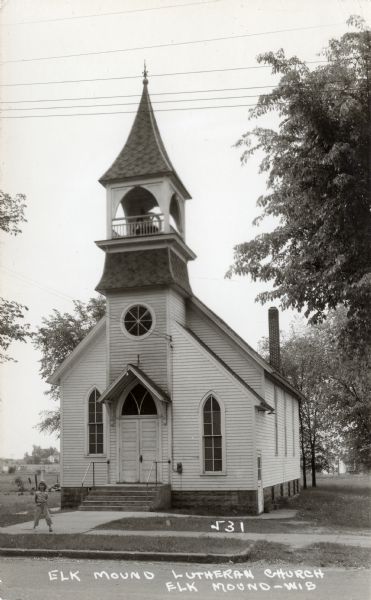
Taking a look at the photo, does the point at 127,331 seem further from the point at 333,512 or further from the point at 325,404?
the point at 325,404

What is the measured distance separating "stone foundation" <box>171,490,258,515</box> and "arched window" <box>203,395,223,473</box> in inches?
30.0

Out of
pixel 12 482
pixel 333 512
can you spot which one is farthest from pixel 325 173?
pixel 12 482

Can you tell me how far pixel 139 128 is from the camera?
25.2m

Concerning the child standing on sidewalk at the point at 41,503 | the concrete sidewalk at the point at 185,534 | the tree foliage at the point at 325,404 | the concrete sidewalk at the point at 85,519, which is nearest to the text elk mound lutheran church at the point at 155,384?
the concrete sidewalk at the point at 85,519

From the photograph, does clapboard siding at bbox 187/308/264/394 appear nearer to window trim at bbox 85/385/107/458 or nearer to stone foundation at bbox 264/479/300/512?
stone foundation at bbox 264/479/300/512

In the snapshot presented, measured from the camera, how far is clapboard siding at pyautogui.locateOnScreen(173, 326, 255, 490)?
70.6 feet

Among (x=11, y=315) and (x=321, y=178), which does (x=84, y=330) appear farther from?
(x=321, y=178)

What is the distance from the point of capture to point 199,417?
21.9 m

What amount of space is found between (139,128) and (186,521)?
558 inches

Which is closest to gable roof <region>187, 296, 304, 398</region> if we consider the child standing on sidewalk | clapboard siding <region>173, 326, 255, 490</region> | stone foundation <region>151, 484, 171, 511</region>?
clapboard siding <region>173, 326, 255, 490</region>

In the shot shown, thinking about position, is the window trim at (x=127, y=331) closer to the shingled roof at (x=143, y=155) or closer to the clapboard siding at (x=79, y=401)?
the clapboard siding at (x=79, y=401)

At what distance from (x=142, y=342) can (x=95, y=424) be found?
340 centimetres

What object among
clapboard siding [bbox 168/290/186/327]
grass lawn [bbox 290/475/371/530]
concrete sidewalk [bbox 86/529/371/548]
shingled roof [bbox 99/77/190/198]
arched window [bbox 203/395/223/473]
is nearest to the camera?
concrete sidewalk [bbox 86/529/371/548]

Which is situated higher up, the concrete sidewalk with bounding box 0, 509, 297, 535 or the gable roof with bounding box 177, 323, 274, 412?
the gable roof with bounding box 177, 323, 274, 412
